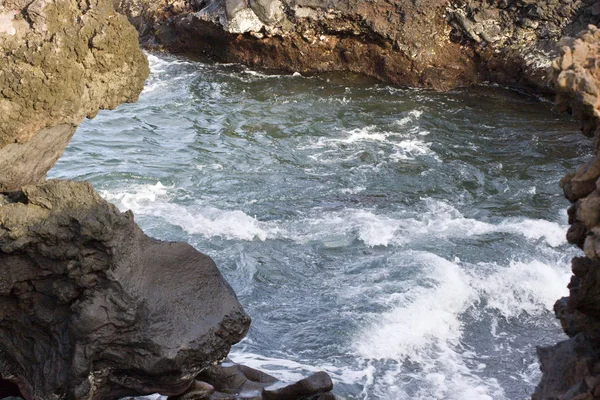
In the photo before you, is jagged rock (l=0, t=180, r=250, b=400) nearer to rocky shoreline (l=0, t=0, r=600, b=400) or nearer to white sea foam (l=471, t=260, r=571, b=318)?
rocky shoreline (l=0, t=0, r=600, b=400)

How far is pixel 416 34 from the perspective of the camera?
1658cm

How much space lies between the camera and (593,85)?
14.5 feet

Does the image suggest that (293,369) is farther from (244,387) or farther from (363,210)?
(363,210)

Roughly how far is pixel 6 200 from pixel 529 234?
6887 mm

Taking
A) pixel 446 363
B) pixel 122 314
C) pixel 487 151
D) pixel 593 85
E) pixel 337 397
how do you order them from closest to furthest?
pixel 593 85
pixel 122 314
pixel 337 397
pixel 446 363
pixel 487 151

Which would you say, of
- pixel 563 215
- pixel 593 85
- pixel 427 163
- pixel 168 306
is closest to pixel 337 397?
pixel 168 306

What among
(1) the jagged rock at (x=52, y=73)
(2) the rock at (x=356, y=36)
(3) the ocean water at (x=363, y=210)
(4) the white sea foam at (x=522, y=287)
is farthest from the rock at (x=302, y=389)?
(2) the rock at (x=356, y=36)

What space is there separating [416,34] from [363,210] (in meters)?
6.56

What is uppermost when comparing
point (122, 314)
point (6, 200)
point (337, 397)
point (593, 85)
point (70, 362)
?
point (593, 85)

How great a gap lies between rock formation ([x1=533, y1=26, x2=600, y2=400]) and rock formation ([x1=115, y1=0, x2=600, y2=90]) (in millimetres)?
11613

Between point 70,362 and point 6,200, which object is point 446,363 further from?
point 6,200

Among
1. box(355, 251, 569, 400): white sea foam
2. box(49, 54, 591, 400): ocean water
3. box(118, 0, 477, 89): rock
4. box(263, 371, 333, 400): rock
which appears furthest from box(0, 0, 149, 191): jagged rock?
box(118, 0, 477, 89): rock

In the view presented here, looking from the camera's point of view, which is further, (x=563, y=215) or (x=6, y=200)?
(x=563, y=215)

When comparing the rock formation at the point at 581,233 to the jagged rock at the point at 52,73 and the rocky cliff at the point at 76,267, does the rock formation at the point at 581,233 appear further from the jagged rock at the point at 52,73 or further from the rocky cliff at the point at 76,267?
the jagged rock at the point at 52,73
